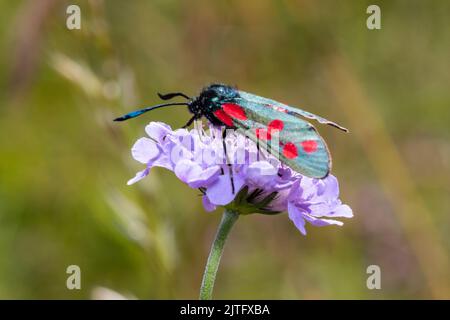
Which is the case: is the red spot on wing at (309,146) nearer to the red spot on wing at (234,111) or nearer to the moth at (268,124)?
the moth at (268,124)

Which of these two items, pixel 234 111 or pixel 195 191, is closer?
pixel 234 111

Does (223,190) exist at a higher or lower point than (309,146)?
lower

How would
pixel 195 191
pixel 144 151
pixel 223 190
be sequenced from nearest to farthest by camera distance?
1. pixel 223 190
2. pixel 144 151
3. pixel 195 191

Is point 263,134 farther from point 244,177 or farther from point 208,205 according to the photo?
point 208,205

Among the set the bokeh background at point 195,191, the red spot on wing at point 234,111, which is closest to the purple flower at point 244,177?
the red spot on wing at point 234,111

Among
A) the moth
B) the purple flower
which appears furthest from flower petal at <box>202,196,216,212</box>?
the moth

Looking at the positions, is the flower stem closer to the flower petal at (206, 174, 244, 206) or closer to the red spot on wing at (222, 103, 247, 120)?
the flower petal at (206, 174, 244, 206)

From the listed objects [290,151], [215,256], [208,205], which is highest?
[290,151]

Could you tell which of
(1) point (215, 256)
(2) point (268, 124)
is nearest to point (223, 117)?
(2) point (268, 124)
